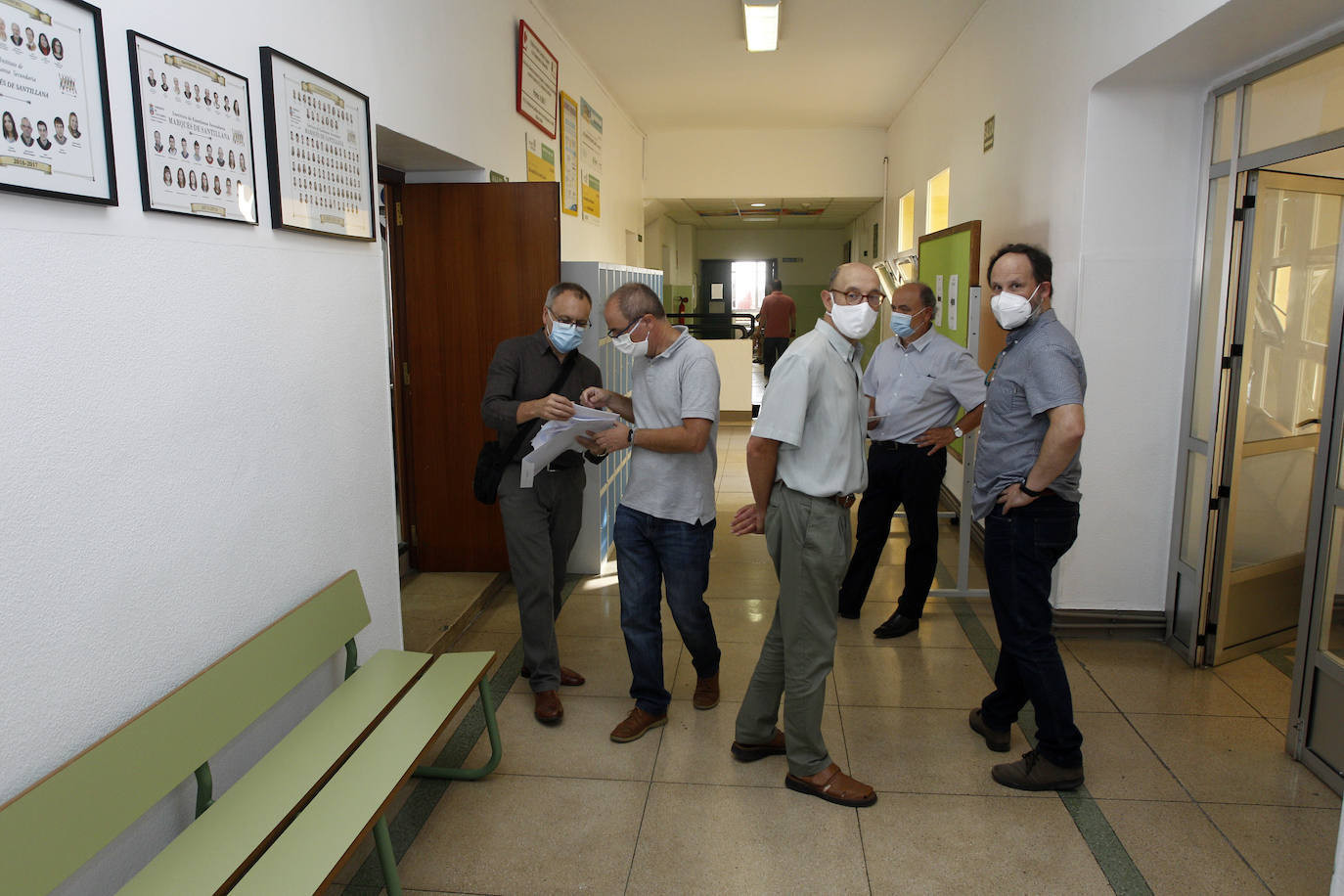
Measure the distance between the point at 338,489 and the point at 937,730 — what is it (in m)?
2.23

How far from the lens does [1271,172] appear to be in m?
3.37

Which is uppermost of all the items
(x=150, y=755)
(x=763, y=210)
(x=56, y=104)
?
Result: (x=763, y=210)

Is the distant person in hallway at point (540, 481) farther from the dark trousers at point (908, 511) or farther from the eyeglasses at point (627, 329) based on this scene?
the dark trousers at point (908, 511)

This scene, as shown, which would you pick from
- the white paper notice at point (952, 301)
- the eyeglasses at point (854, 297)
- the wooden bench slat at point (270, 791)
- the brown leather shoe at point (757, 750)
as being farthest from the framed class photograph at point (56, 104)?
the white paper notice at point (952, 301)

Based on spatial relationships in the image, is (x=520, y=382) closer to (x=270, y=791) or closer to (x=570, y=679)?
(x=570, y=679)

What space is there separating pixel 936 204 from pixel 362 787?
6.84m

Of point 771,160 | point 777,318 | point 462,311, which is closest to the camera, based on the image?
point 462,311

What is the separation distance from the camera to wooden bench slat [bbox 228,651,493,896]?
177cm

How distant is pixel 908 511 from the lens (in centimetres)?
410

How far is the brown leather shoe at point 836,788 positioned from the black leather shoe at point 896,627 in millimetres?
1393

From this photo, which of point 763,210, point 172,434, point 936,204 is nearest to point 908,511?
point 172,434

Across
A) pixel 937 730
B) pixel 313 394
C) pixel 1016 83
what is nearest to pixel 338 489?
pixel 313 394

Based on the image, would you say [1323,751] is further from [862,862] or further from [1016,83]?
[1016,83]

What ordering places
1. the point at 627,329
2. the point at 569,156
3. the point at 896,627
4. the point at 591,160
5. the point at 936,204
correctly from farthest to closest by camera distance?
the point at 936,204 → the point at 591,160 → the point at 569,156 → the point at 896,627 → the point at 627,329
